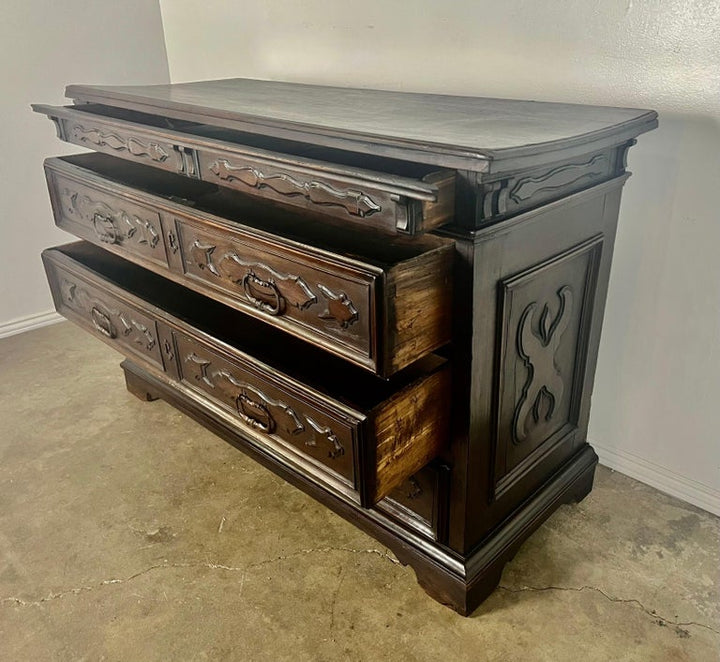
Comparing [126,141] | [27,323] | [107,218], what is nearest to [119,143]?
[126,141]

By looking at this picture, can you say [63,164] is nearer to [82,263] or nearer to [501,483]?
[82,263]

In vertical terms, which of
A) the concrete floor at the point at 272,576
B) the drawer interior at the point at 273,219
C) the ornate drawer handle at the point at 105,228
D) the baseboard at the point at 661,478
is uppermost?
the drawer interior at the point at 273,219

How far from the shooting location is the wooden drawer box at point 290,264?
84cm

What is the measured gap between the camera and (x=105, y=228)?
1.35m

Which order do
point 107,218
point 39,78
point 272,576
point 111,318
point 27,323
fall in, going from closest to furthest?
point 272,576 < point 107,218 < point 111,318 < point 39,78 < point 27,323

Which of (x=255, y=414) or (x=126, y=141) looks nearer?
(x=255, y=414)

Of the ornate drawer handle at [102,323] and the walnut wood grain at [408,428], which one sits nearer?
the walnut wood grain at [408,428]

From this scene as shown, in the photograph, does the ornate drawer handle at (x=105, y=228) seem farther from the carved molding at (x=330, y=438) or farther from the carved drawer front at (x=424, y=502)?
the carved drawer front at (x=424, y=502)

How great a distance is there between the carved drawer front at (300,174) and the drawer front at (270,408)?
0.30 m

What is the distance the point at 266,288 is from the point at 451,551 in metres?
0.56

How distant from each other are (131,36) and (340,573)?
1940 mm

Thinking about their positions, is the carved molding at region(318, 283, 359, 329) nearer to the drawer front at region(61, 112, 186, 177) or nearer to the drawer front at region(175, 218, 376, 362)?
the drawer front at region(175, 218, 376, 362)

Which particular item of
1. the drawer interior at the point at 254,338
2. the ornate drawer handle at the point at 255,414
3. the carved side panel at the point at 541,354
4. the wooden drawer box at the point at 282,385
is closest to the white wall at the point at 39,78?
the drawer interior at the point at 254,338

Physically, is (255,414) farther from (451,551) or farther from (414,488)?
(451,551)
